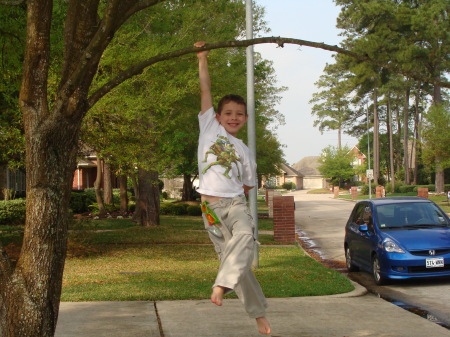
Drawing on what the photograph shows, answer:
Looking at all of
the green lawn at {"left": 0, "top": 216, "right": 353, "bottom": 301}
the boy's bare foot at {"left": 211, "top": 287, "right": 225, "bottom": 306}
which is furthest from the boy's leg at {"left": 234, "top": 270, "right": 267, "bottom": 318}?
the green lawn at {"left": 0, "top": 216, "right": 353, "bottom": 301}

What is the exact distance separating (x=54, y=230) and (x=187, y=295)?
4.38m

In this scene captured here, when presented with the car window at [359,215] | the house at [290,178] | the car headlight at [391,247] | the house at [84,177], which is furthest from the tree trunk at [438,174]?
the house at [290,178]

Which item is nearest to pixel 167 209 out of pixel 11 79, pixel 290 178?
pixel 11 79

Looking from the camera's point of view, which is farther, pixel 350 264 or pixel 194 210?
pixel 194 210

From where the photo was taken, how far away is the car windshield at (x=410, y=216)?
12375 mm

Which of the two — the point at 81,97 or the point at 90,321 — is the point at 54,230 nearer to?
the point at 81,97

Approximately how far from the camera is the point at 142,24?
1788 centimetres

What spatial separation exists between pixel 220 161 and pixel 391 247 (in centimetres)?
725

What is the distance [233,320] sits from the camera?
24.5 feet

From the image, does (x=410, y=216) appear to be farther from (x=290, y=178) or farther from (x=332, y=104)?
(x=290, y=178)

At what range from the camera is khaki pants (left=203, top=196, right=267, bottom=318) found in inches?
186

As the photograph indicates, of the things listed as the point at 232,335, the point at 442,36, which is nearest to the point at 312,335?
the point at 232,335

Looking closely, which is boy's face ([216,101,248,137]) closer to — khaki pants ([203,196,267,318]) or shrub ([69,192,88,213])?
khaki pants ([203,196,267,318])

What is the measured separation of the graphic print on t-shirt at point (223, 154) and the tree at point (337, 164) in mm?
103581
